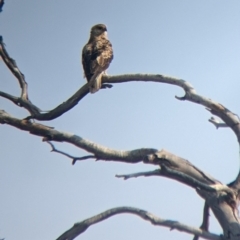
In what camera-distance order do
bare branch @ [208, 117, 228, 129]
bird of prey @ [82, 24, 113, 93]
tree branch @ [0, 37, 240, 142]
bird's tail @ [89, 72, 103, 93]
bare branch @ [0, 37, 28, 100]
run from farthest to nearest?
bird of prey @ [82, 24, 113, 93], bird's tail @ [89, 72, 103, 93], bare branch @ [0, 37, 28, 100], bare branch @ [208, 117, 228, 129], tree branch @ [0, 37, 240, 142]

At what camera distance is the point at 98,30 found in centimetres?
1010

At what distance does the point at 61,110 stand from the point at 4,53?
106 centimetres

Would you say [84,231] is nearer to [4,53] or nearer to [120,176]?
[120,176]

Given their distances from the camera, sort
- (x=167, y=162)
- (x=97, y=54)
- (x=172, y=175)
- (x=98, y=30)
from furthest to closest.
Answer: (x=98, y=30) < (x=97, y=54) < (x=167, y=162) < (x=172, y=175)

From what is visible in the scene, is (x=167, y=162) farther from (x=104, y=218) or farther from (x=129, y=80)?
(x=129, y=80)

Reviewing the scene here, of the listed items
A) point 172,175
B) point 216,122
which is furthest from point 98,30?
point 172,175

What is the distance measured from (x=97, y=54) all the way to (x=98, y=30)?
1591 millimetres

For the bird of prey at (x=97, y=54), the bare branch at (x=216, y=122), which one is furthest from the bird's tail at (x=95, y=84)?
the bare branch at (x=216, y=122)

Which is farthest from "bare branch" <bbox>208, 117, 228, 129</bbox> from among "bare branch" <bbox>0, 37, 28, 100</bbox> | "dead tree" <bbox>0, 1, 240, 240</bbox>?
"bare branch" <bbox>0, 37, 28, 100</bbox>

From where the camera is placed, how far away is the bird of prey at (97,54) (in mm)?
7855

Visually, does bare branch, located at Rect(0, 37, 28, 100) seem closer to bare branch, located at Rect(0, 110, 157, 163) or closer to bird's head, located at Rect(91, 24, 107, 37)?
bare branch, located at Rect(0, 110, 157, 163)

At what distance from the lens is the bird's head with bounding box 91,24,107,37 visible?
393 inches

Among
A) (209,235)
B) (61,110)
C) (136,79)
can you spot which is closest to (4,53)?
(61,110)

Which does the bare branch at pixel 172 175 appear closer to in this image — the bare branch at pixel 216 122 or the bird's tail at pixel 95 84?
the bare branch at pixel 216 122
